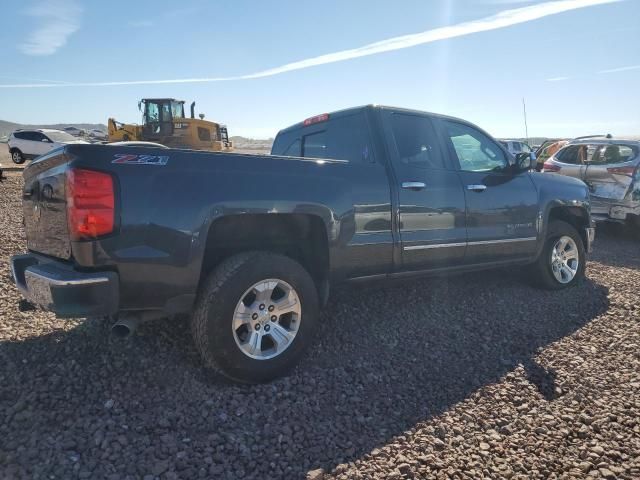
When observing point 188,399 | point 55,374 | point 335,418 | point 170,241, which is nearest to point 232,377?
point 188,399

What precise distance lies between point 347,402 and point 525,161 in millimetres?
3231

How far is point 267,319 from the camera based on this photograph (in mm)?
3031

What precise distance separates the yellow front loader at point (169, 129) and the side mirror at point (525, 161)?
17072 millimetres

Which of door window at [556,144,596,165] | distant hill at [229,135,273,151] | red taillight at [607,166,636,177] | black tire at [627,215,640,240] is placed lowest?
black tire at [627,215,640,240]

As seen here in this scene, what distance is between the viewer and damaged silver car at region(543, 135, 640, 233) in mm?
7824

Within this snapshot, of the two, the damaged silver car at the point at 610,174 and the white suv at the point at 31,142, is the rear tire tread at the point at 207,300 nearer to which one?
the damaged silver car at the point at 610,174

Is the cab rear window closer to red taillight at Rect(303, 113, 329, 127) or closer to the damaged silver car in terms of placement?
red taillight at Rect(303, 113, 329, 127)

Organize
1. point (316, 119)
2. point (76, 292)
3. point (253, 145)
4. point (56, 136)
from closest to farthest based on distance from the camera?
point (76, 292)
point (316, 119)
point (56, 136)
point (253, 145)

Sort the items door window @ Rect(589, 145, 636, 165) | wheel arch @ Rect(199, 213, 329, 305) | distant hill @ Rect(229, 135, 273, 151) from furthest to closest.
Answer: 1. distant hill @ Rect(229, 135, 273, 151)
2. door window @ Rect(589, 145, 636, 165)
3. wheel arch @ Rect(199, 213, 329, 305)

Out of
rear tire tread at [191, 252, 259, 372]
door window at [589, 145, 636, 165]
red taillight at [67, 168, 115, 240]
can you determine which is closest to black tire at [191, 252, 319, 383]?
rear tire tread at [191, 252, 259, 372]

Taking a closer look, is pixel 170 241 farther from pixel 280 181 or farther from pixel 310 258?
pixel 310 258

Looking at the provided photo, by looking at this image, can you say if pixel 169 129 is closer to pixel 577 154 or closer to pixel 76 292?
pixel 577 154

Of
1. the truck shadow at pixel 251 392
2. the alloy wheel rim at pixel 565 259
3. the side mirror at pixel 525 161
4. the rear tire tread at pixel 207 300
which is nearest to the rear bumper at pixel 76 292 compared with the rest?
the rear tire tread at pixel 207 300

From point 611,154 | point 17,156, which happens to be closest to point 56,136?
point 17,156
